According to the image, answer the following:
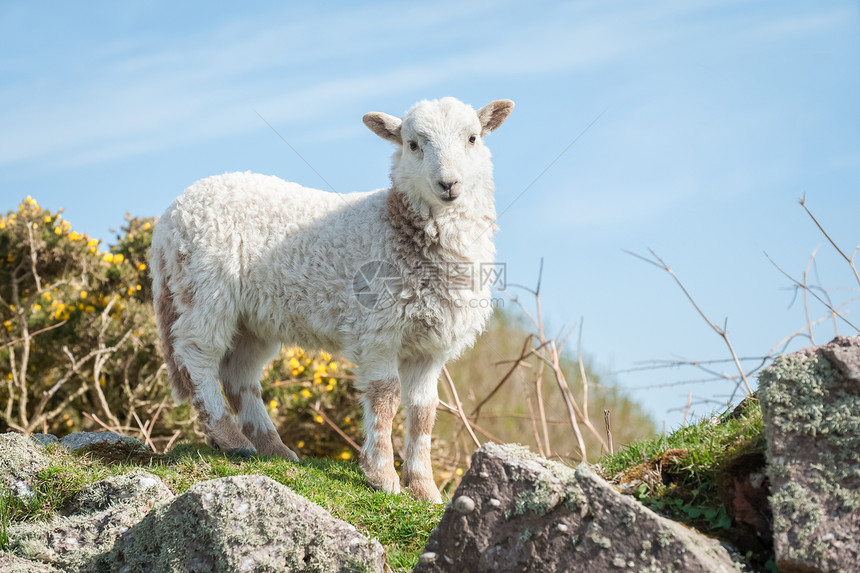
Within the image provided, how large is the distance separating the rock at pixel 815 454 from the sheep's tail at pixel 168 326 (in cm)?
488

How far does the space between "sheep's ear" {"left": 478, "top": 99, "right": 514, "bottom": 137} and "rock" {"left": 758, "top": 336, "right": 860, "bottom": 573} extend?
327 centimetres

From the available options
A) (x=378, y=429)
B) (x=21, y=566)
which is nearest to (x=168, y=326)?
(x=378, y=429)

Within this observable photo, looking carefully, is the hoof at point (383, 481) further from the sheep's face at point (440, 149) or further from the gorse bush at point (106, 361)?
the gorse bush at point (106, 361)

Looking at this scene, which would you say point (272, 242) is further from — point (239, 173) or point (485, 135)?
point (485, 135)

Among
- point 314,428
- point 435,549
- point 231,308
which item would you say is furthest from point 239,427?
point 435,549

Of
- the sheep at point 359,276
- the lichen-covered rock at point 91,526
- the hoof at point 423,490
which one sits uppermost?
the sheep at point 359,276

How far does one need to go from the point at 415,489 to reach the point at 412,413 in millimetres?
611

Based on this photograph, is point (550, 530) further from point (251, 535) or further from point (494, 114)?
point (494, 114)

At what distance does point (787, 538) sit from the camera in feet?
11.2

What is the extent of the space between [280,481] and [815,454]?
379 cm

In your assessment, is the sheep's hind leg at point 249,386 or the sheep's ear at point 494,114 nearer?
the sheep's ear at point 494,114

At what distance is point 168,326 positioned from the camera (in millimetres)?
6938

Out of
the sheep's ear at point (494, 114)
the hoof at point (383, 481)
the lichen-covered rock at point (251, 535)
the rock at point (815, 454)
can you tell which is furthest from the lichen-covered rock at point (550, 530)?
the sheep's ear at point (494, 114)

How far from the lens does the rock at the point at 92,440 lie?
681 centimetres
